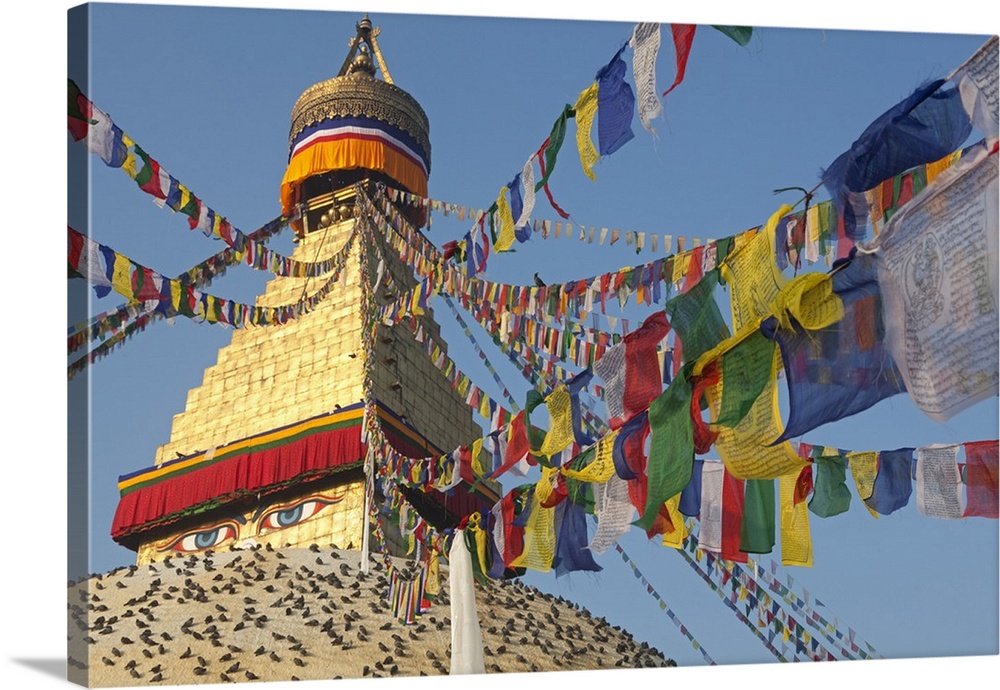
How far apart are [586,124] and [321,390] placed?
372 centimetres

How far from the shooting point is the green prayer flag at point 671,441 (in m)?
7.37

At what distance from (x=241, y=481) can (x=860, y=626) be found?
4434 mm

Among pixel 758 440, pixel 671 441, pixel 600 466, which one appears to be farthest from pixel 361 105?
pixel 758 440

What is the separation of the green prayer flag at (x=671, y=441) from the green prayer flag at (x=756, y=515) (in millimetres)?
1162

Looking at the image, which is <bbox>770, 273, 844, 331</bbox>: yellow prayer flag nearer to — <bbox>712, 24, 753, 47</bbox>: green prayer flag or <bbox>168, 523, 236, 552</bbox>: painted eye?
<bbox>712, 24, 753, 47</bbox>: green prayer flag

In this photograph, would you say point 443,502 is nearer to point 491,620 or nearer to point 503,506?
point 491,620

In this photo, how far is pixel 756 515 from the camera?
8.76m

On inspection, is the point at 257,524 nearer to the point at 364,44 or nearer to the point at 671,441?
the point at 364,44

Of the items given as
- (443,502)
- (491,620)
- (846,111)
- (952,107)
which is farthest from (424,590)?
(952,107)

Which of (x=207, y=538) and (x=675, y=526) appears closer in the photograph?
(x=675, y=526)

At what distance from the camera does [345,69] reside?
10.1m

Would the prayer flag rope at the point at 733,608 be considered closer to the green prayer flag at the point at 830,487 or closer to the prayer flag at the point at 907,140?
the green prayer flag at the point at 830,487

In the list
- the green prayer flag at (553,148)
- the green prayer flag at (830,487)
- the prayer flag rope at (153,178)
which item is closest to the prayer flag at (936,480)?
the green prayer flag at (830,487)

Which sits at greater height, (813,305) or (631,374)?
(813,305)
